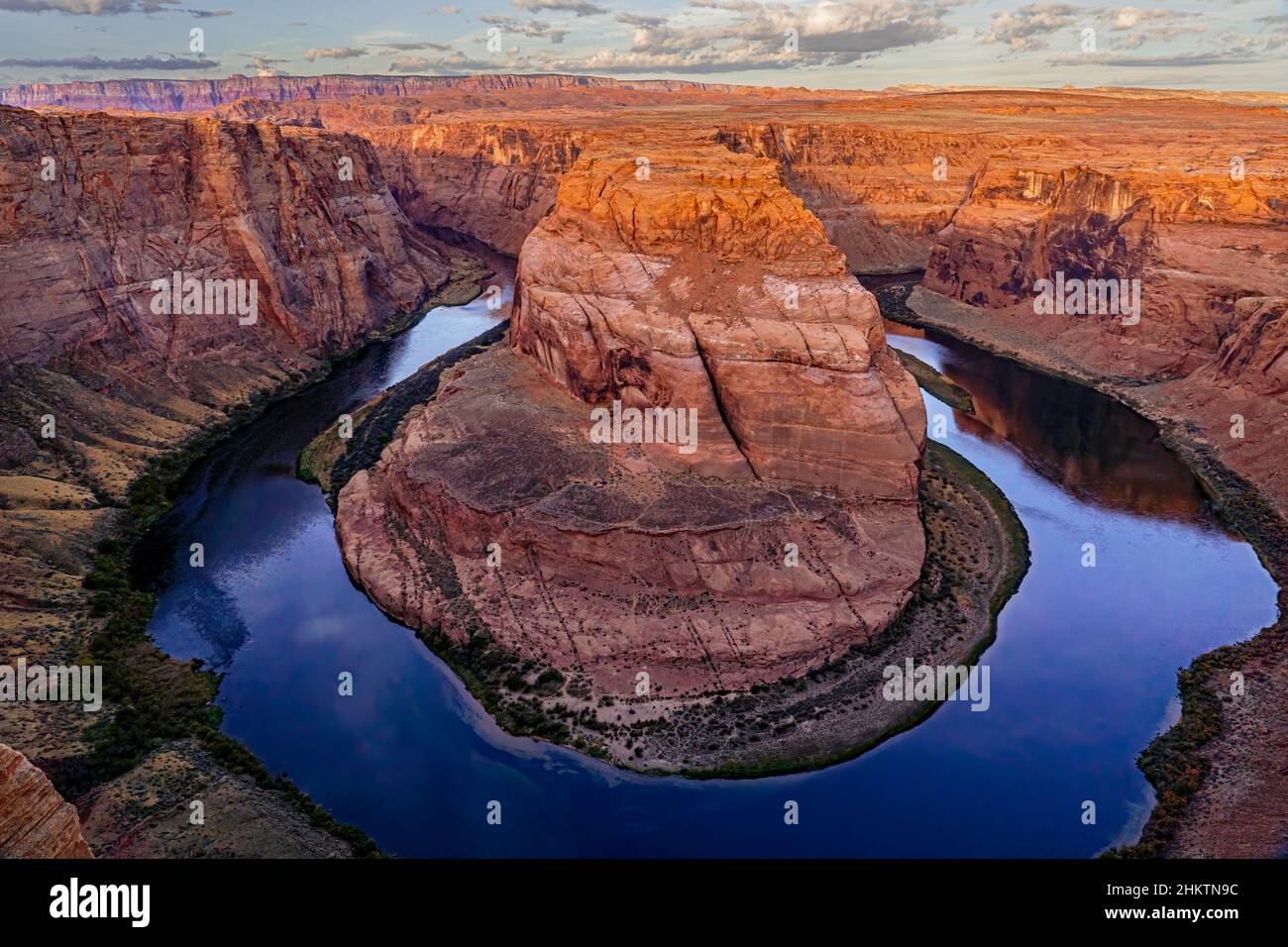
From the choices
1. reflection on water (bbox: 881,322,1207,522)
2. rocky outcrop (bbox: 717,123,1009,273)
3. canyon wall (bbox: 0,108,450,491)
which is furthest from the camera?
rocky outcrop (bbox: 717,123,1009,273)

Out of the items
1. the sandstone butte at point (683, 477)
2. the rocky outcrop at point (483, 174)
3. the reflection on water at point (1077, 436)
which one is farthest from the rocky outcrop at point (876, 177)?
the sandstone butte at point (683, 477)

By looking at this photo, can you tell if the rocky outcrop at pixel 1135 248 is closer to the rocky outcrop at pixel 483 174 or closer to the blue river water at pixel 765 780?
the blue river water at pixel 765 780

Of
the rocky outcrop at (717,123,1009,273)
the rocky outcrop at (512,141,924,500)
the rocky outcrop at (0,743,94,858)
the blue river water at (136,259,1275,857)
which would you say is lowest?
the blue river water at (136,259,1275,857)

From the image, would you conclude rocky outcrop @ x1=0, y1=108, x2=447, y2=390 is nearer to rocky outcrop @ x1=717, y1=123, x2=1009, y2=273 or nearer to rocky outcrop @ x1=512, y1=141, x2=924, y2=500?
rocky outcrop @ x1=512, y1=141, x2=924, y2=500

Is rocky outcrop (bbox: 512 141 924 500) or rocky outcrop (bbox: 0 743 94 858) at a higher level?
rocky outcrop (bbox: 512 141 924 500)

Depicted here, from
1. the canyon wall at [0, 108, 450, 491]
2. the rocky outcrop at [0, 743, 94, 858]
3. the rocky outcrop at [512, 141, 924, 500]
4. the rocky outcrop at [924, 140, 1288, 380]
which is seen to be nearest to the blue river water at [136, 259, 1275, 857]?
the canyon wall at [0, 108, 450, 491]

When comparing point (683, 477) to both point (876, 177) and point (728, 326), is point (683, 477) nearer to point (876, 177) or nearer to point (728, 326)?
Answer: point (728, 326)
